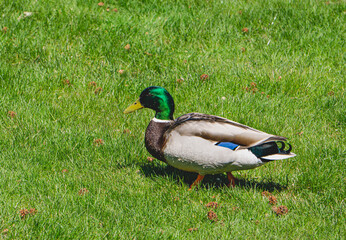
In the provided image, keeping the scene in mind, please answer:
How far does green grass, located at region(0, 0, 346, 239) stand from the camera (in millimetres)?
3869

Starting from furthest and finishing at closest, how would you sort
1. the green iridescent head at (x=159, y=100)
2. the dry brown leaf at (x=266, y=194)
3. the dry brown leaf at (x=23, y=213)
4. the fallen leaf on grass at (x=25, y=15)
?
the fallen leaf on grass at (x=25, y=15) → the green iridescent head at (x=159, y=100) → the dry brown leaf at (x=266, y=194) → the dry brown leaf at (x=23, y=213)

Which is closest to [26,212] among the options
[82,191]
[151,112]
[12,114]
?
[82,191]

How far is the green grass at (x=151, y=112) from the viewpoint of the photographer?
12.7 feet

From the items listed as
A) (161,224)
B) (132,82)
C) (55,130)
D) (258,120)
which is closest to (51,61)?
(132,82)

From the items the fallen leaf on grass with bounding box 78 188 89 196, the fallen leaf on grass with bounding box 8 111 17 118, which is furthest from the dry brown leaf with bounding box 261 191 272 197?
the fallen leaf on grass with bounding box 8 111 17 118

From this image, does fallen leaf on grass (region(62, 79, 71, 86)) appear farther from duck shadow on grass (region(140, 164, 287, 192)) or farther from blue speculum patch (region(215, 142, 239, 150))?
blue speculum patch (region(215, 142, 239, 150))

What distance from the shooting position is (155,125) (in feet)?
14.7

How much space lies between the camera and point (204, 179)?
4680 mm

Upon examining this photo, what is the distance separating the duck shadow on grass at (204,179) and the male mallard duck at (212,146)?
17 cm

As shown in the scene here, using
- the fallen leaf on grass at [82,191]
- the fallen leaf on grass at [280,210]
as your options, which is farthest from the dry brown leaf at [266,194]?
the fallen leaf on grass at [82,191]

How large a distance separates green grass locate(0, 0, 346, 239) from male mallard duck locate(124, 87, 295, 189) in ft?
0.86

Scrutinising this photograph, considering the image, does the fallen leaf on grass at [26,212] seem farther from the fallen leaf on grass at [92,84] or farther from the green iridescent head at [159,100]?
the fallen leaf on grass at [92,84]

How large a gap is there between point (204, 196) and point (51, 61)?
2.82 metres

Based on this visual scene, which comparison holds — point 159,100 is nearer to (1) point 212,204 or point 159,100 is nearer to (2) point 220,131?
(2) point 220,131
